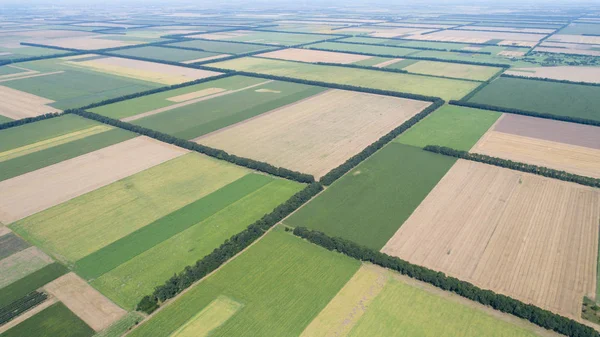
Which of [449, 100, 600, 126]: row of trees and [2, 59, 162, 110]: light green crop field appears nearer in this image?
[449, 100, 600, 126]: row of trees

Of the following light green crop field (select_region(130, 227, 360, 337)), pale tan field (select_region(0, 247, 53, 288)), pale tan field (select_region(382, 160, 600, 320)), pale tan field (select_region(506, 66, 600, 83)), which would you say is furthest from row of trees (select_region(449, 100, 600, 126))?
pale tan field (select_region(0, 247, 53, 288))

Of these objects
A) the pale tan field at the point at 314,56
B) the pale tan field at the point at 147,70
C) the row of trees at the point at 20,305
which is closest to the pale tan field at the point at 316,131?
the row of trees at the point at 20,305

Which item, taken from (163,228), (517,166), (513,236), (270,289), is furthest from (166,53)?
(513,236)

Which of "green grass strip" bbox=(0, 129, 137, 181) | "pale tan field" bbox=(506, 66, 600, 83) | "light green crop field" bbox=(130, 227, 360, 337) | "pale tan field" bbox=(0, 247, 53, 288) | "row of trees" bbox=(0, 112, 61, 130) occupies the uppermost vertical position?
"row of trees" bbox=(0, 112, 61, 130)

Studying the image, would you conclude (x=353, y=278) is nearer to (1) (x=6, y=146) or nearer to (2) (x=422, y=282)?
(2) (x=422, y=282)

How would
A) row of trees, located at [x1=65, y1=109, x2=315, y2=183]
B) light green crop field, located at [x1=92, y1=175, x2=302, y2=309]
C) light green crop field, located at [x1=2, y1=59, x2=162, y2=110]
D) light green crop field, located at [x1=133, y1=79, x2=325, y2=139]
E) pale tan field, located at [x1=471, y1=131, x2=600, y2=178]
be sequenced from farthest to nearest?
light green crop field, located at [x1=2, y1=59, x2=162, y2=110]
light green crop field, located at [x1=133, y1=79, x2=325, y2=139]
pale tan field, located at [x1=471, y1=131, x2=600, y2=178]
row of trees, located at [x1=65, y1=109, x2=315, y2=183]
light green crop field, located at [x1=92, y1=175, x2=302, y2=309]

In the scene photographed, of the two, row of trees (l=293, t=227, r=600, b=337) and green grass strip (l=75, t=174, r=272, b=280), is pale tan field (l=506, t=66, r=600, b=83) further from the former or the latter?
row of trees (l=293, t=227, r=600, b=337)

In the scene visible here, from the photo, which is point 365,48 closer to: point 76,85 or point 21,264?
point 76,85
